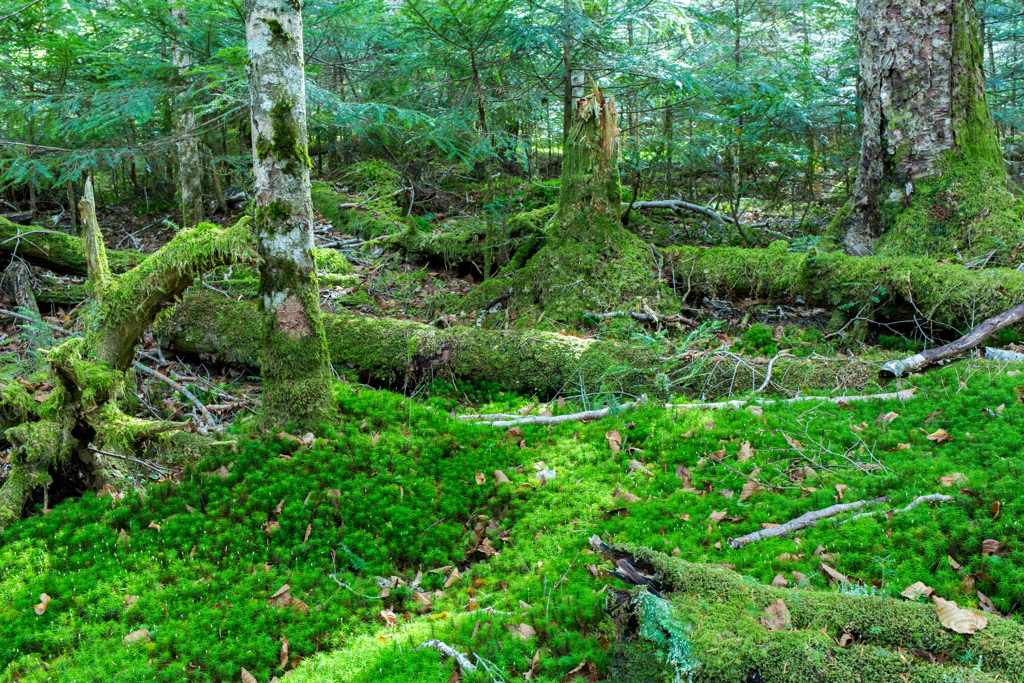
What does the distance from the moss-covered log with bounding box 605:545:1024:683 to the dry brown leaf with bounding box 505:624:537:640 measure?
0.68 m

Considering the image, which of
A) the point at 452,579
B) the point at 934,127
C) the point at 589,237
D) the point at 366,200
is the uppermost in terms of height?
the point at 934,127

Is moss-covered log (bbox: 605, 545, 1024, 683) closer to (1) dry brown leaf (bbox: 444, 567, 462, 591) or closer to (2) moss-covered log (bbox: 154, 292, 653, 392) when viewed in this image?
(1) dry brown leaf (bbox: 444, 567, 462, 591)

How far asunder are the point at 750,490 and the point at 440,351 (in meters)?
3.97

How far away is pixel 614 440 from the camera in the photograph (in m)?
5.70

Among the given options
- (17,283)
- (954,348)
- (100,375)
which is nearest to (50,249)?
(17,283)

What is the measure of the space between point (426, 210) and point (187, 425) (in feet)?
30.9

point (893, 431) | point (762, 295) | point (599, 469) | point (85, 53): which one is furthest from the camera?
point (85, 53)

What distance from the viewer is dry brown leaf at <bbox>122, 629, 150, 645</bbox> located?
3.60 meters

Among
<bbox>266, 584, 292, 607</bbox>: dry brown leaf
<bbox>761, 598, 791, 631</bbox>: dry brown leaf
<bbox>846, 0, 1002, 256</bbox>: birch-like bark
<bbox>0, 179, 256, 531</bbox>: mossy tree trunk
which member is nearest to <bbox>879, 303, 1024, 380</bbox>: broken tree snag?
<bbox>846, 0, 1002, 256</bbox>: birch-like bark

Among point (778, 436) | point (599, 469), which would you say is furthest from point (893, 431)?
point (599, 469)

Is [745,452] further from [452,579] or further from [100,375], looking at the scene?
[100,375]

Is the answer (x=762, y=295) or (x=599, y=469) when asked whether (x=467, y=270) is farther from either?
(x=599, y=469)

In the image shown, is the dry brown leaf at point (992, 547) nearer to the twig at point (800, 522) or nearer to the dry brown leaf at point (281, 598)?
the twig at point (800, 522)

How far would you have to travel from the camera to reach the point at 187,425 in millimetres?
Result: 5891
